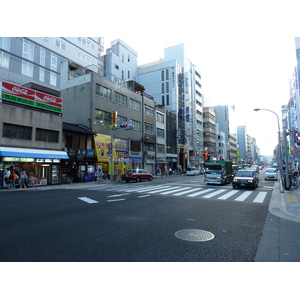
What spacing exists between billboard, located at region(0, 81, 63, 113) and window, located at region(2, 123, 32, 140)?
262cm

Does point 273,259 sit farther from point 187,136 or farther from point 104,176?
point 187,136

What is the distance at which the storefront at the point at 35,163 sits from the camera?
66.8 feet

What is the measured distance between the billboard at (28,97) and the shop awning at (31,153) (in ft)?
16.6

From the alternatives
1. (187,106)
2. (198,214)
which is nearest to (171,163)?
(187,106)

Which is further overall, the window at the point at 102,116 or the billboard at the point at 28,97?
the window at the point at 102,116

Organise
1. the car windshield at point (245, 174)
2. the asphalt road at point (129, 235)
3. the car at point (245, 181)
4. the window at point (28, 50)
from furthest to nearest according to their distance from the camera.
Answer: the window at point (28, 50) → the car windshield at point (245, 174) → the car at point (245, 181) → the asphalt road at point (129, 235)

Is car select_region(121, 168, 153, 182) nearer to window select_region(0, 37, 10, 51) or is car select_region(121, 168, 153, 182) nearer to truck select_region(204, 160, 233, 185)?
truck select_region(204, 160, 233, 185)

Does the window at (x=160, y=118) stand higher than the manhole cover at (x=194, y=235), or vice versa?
the window at (x=160, y=118)

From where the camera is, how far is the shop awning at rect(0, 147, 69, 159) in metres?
20.2

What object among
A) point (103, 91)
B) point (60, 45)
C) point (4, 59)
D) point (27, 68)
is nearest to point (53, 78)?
point (27, 68)

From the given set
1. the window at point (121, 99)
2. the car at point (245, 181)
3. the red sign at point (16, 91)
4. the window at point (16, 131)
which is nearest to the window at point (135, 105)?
the window at point (121, 99)

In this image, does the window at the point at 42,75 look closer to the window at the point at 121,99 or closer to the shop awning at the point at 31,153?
the window at the point at 121,99

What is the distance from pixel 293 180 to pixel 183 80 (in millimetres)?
50181

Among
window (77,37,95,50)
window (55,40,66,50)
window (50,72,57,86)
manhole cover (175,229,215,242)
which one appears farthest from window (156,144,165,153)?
manhole cover (175,229,215,242)
